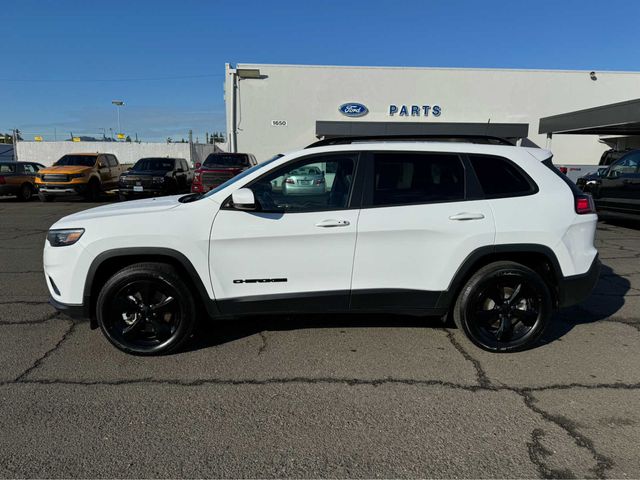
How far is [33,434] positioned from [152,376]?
2.83ft

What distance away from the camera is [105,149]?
120ft

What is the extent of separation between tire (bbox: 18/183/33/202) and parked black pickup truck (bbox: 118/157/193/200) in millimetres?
4092

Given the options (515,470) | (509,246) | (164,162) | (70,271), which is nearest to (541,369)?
(509,246)

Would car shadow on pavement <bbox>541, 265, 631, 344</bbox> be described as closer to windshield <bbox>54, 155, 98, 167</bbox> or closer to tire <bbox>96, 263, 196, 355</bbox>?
tire <bbox>96, 263, 196, 355</bbox>

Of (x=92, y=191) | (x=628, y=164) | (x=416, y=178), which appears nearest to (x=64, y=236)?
(x=416, y=178)

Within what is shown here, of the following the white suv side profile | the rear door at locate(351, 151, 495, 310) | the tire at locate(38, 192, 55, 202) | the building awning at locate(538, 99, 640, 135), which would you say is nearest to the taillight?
the white suv side profile

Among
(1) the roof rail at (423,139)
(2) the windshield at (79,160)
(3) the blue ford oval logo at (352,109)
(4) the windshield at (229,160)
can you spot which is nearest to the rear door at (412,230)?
(1) the roof rail at (423,139)

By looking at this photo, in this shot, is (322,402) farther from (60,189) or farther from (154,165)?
(60,189)

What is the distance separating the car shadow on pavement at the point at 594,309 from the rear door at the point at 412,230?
1.32m

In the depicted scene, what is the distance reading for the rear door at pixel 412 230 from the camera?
369cm

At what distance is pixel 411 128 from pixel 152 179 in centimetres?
1351

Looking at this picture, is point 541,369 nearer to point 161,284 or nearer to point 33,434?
point 161,284

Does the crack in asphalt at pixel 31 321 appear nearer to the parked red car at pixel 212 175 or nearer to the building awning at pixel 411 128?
the parked red car at pixel 212 175

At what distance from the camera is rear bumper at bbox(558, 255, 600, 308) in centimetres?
389
